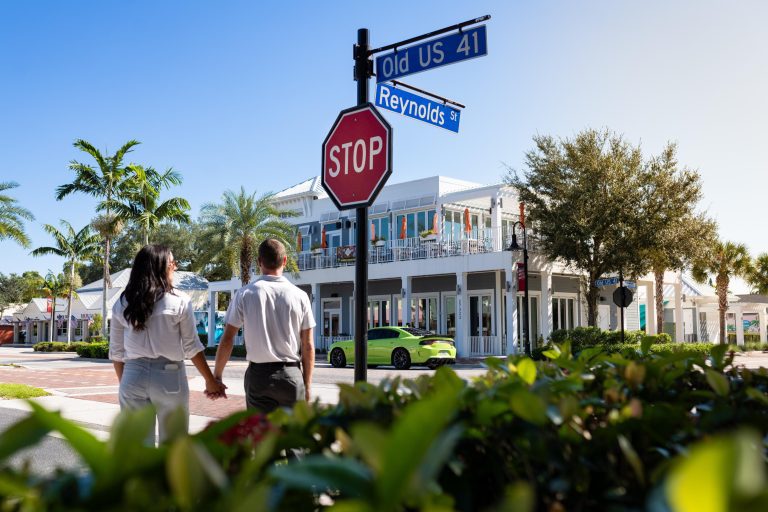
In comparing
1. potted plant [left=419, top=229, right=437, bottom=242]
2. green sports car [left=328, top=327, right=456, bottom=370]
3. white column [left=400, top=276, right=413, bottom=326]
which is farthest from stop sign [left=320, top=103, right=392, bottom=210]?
potted plant [left=419, top=229, right=437, bottom=242]

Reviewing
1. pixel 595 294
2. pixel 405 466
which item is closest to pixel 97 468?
pixel 405 466

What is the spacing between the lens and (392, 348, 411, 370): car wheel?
2303 cm

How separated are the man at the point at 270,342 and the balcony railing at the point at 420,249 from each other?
24.2m

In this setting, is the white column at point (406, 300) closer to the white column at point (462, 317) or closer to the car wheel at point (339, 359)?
the white column at point (462, 317)

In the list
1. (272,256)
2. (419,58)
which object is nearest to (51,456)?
(272,256)

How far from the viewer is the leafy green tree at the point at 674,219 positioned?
2673 cm

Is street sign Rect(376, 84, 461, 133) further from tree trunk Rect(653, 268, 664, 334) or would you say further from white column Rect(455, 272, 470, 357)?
tree trunk Rect(653, 268, 664, 334)

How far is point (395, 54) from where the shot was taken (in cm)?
600

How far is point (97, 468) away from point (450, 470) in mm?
711

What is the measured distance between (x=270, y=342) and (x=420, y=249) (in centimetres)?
2671

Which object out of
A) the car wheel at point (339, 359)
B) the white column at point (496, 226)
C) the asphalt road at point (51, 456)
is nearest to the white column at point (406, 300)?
the white column at point (496, 226)

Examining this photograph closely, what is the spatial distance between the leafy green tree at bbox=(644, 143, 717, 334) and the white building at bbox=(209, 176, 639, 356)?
4537mm

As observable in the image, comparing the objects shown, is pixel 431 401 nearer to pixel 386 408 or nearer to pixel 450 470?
pixel 450 470

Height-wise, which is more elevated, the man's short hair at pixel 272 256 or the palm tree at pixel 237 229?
the palm tree at pixel 237 229
